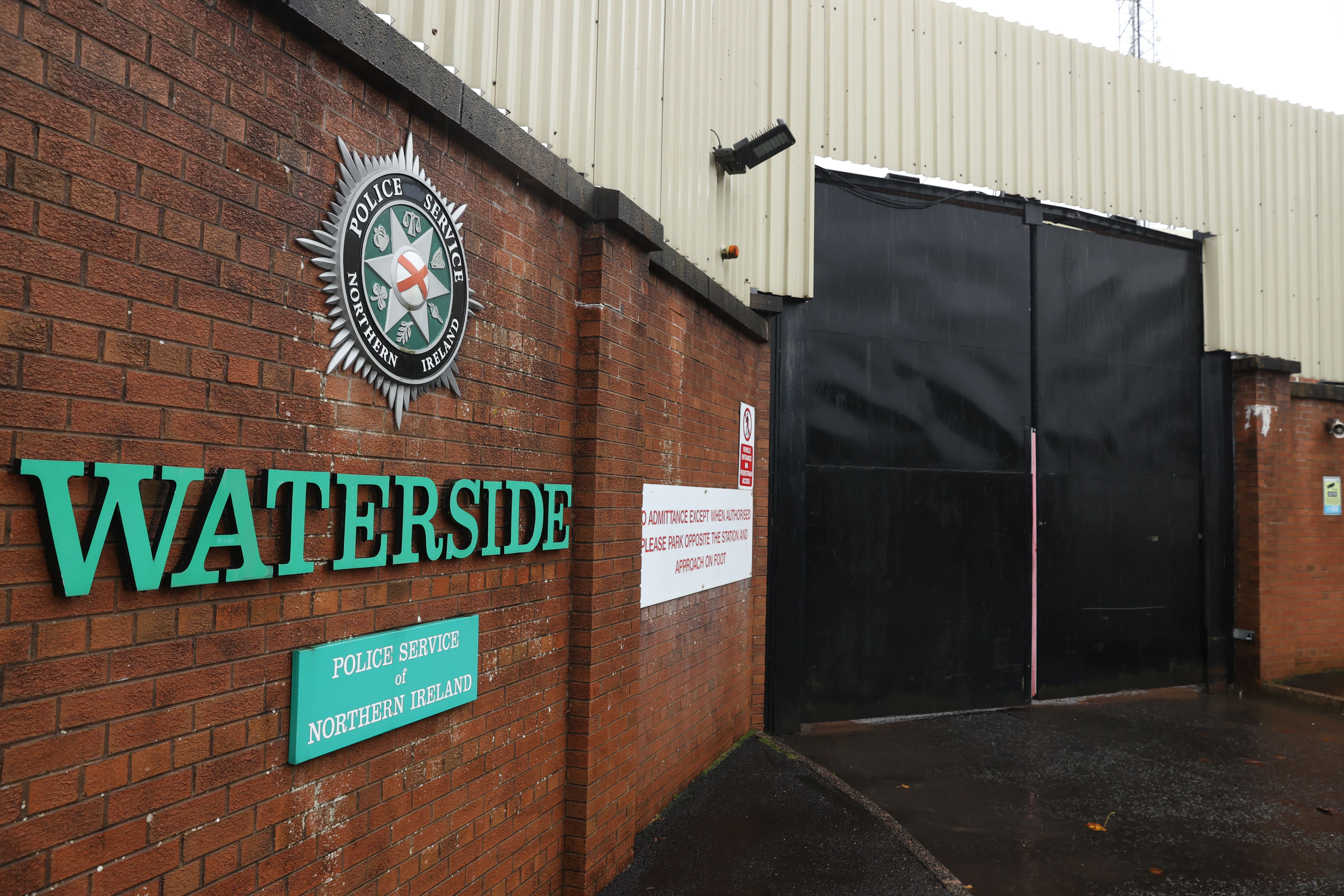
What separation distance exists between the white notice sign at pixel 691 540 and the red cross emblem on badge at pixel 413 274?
1973 millimetres

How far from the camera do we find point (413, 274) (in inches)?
108

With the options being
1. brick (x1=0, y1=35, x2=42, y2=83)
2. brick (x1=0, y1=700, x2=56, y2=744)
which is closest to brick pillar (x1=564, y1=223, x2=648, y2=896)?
brick (x1=0, y1=700, x2=56, y2=744)

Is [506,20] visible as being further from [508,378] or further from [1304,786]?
[1304,786]

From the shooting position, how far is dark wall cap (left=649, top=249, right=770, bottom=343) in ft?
15.7

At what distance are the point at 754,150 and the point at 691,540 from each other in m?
2.82

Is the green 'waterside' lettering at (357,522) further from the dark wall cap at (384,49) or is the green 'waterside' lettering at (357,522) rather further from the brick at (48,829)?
the dark wall cap at (384,49)

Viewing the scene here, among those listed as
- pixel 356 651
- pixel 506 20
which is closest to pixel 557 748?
pixel 356 651

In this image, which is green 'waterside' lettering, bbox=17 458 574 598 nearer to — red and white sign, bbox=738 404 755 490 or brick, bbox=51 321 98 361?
brick, bbox=51 321 98 361

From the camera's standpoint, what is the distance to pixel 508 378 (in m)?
3.38

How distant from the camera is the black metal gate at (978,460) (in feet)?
24.5

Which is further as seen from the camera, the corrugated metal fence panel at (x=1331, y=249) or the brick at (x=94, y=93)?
the corrugated metal fence panel at (x=1331, y=249)

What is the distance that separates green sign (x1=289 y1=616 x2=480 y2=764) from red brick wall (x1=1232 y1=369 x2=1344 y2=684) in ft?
31.0

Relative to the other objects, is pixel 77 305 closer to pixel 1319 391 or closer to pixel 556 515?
pixel 556 515

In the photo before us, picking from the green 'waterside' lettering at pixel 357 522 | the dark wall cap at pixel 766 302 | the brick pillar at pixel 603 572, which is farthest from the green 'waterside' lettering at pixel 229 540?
the dark wall cap at pixel 766 302
